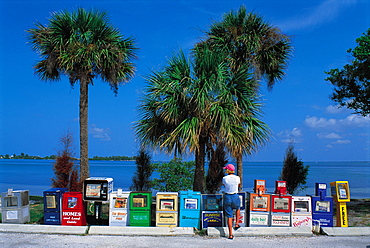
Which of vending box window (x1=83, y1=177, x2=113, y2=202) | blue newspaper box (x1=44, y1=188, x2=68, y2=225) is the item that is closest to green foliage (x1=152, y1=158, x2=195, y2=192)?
vending box window (x1=83, y1=177, x2=113, y2=202)

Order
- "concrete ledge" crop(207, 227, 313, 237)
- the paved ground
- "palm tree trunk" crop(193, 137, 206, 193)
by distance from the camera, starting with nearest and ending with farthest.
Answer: the paved ground → "concrete ledge" crop(207, 227, 313, 237) → "palm tree trunk" crop(193, 137, 206, 193)

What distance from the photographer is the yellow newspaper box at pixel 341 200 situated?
10523 mm

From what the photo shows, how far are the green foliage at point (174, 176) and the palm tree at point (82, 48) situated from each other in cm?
466

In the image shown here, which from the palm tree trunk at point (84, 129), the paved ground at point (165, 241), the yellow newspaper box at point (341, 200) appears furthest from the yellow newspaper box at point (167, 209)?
the palm tree trunk at point (84, 129)

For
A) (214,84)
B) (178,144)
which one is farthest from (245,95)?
(178,144)

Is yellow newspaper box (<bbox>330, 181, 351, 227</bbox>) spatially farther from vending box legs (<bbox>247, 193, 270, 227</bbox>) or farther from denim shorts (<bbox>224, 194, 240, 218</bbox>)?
denim shorts (<bbox>224, 194, 240, 218</bbox>)

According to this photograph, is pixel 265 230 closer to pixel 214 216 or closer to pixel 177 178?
pixel 214 216

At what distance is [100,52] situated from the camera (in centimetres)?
1486

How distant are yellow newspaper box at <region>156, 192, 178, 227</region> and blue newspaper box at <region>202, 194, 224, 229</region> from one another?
2.50ft

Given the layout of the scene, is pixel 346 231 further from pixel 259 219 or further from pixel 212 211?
pixel 212 211

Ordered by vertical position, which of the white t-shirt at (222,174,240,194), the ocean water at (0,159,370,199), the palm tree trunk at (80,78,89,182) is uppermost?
the palm tree trunk at (80,78,89,182)

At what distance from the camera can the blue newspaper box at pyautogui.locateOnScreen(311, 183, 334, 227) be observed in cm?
1035

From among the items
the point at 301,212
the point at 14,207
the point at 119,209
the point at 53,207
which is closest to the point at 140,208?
the point at 119,209

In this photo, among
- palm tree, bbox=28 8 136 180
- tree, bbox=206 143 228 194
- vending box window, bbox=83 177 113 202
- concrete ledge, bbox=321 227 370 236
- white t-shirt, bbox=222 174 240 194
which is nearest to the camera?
white t-shirt, bbox=222 174 240 194
